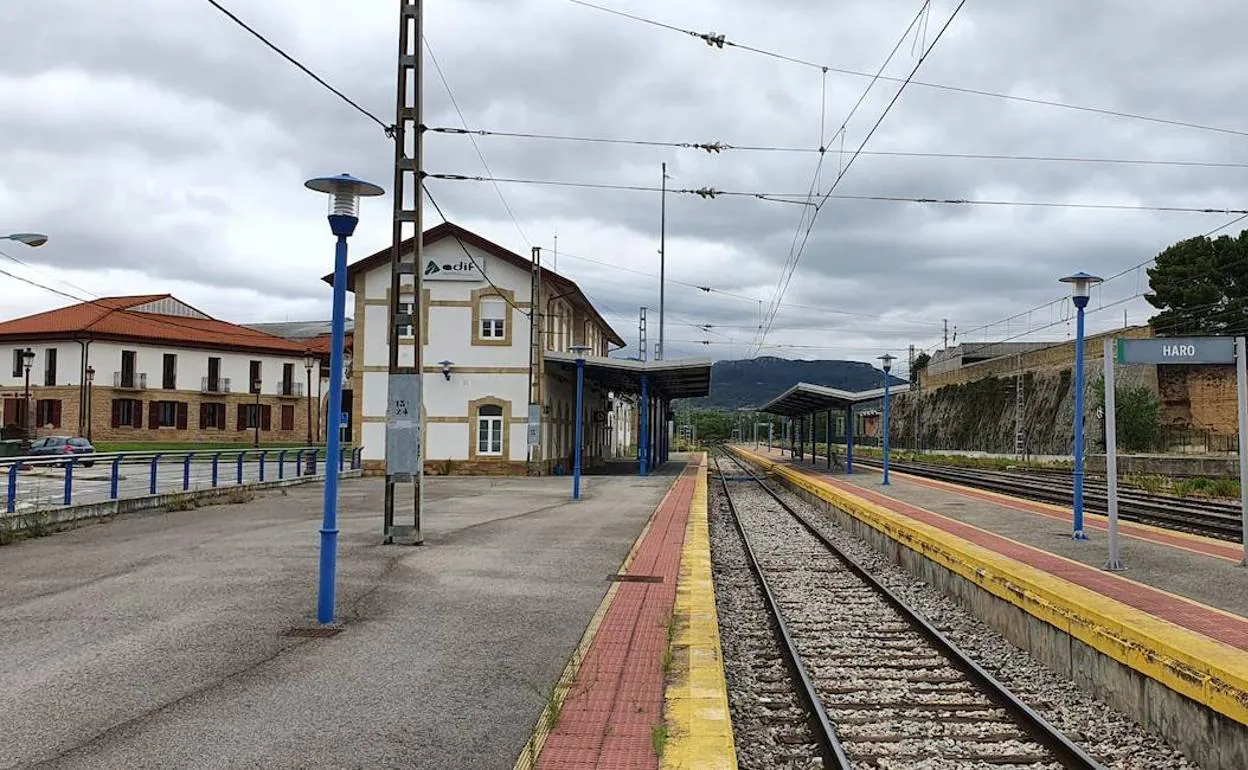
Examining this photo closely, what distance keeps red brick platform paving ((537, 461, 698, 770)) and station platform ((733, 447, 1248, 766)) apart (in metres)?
3.12

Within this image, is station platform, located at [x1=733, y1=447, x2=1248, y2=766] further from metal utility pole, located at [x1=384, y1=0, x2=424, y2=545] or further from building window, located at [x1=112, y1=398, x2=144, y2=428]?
building window, located at [x1=112, y1=398, x2=144, y2=428]

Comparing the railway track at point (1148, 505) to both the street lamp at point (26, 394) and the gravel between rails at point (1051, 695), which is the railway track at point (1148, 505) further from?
the street lamp at point (26, 394)

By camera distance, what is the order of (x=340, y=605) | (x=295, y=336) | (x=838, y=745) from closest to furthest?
(x=838, y=745)
(x=340, y=605)
(x=295, y=336)

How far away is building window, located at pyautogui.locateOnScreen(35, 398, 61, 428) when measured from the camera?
5266 cm

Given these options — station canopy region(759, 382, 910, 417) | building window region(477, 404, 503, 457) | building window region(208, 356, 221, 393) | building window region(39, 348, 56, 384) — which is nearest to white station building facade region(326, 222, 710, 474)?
building window region(477, 404, 503, 457)

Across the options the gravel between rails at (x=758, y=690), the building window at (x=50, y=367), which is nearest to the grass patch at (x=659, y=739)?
the gravel between rails at (x=758, y=690)

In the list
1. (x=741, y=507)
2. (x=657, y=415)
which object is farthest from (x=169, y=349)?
(x=741, y=507)

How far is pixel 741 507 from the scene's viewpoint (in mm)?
25266

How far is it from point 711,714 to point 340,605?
4343 millimetres

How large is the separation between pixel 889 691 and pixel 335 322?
4981 mm

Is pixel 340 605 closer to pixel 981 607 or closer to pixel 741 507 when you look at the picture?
pixel 981 607

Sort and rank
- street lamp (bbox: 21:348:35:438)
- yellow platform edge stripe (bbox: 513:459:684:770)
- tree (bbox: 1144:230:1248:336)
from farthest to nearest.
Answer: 1. tree (bbox: 1144:230:1248:336)
2. street lamp (bbox: 21:348:35:438)
3. yellow platform edge stripe (bbox: 513:459:684:770)

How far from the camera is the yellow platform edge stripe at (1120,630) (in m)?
5.50

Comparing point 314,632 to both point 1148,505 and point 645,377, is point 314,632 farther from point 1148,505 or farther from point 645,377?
point 645,377
